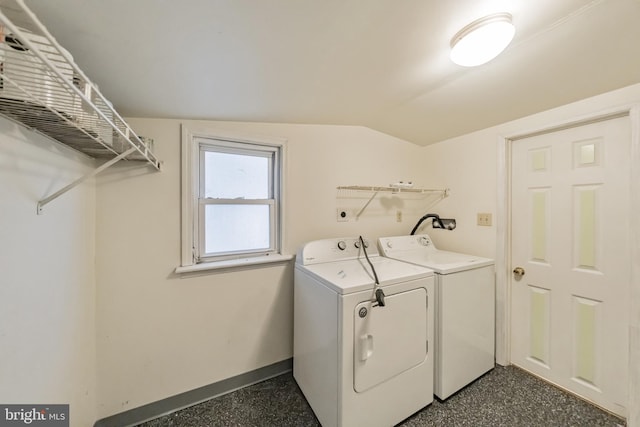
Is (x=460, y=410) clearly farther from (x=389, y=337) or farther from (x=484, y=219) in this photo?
(x=484, y=219)

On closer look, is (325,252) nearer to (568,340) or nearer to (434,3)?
(434,3)

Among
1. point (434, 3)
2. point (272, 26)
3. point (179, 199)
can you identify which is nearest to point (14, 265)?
point (179, 199)

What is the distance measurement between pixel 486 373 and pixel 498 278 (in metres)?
0.77

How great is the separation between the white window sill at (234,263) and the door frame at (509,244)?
180 cm


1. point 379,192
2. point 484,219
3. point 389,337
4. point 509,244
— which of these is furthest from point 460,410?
point 379,192

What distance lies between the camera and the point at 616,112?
4.58 ft

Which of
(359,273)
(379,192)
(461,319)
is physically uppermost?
(379,192)

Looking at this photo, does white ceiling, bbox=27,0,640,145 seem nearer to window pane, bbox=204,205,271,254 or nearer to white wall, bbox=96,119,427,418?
white wall, bbox=96,119,427,418

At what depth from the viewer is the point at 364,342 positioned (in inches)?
49.8

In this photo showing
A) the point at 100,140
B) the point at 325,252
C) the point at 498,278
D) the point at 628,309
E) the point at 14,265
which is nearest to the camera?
the point at 14,265

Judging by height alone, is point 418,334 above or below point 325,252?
below

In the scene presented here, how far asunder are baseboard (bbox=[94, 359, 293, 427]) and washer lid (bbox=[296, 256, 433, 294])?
35.3 inches

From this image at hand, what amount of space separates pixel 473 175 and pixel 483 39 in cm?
139

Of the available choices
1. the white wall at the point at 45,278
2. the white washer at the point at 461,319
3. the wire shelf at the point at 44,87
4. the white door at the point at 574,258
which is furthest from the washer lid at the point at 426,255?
the white wall at the point at 45,278
